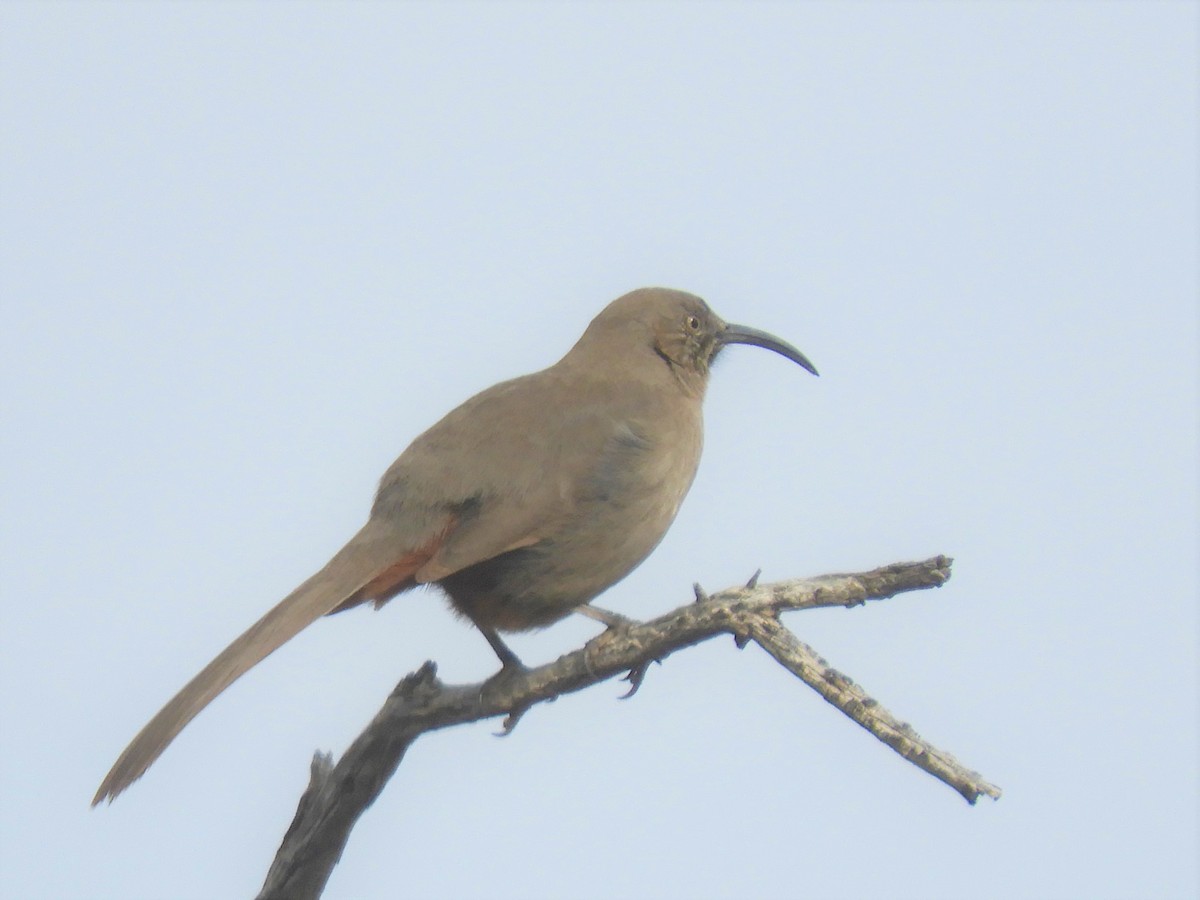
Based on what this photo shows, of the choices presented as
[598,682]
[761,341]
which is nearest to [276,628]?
[598,682]

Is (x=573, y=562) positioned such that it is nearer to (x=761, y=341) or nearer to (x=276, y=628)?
(x=276, y=628)

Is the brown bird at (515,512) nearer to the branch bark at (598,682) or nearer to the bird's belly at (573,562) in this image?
the bird's belly at (573,562)

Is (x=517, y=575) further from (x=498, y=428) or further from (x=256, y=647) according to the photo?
(x=256, y=647)

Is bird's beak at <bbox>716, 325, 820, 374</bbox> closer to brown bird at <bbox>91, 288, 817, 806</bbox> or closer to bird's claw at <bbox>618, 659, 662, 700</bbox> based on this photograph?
brown bird at <bbox>91, 288, 817, 806</bbox>

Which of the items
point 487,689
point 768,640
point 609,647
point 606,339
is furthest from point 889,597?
point 606,339

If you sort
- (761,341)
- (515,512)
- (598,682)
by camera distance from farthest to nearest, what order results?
(761,341) < (515,512) < (598,682)

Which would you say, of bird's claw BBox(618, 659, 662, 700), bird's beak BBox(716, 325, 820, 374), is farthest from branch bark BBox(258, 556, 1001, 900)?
bird's beak BBox(716, 325, 820, 374)

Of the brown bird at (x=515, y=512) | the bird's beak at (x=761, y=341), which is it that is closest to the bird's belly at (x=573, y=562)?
the brown bird at (x=515, y=512)
